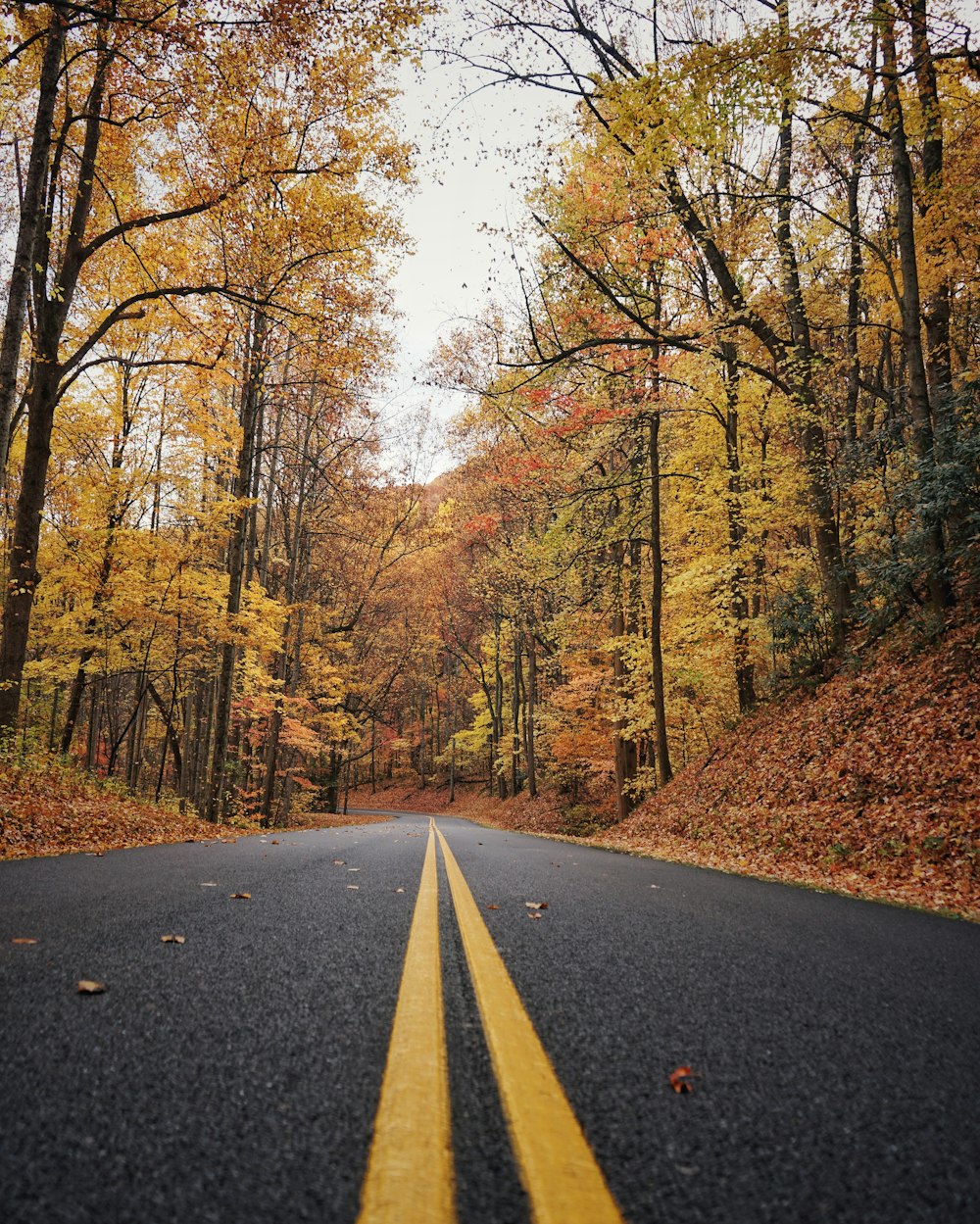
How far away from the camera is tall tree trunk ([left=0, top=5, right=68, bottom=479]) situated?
7.92 meters

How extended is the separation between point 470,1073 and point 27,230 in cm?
1096

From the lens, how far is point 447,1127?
3.96ft

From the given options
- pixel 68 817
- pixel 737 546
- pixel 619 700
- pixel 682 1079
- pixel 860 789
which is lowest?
→ pixel 68 817

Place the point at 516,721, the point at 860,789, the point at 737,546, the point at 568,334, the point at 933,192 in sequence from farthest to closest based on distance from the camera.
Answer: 1. the point at 516,721
2. the point at 737,546
3. the point at 568,334
4. the point at 933,192
5. the point at 860,789

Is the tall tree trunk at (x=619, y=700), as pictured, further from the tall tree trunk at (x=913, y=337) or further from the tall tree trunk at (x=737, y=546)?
the tall tree trunk at (x=913, y=337)

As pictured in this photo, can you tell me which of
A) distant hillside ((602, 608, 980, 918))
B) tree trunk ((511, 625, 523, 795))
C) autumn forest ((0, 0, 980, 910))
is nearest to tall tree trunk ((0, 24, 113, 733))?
autumn forest ((0, 0, 980, 910))

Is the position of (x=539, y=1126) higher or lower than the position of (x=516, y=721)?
lower

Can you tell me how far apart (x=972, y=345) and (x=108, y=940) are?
18786 millimetres

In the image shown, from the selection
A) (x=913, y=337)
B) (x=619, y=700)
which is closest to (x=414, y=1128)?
(x=913, y=337)

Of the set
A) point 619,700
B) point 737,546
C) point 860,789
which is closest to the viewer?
point 860,789

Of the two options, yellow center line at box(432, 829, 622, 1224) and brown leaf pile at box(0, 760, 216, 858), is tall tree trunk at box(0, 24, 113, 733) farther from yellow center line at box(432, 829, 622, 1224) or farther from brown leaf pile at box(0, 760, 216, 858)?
yellow center line at box(432, 829, 622, 1224)

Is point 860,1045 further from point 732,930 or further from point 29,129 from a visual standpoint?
point 29,129

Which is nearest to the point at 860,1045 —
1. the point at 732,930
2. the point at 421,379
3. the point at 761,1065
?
the point at 761,1065

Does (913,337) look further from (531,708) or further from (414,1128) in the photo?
(531,708)
